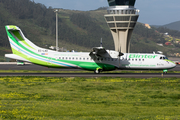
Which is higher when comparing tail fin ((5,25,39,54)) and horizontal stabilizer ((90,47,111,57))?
tail fin ((5,25,39,54))

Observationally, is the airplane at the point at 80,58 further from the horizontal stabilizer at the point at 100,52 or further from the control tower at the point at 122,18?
the control tower at the point at 122,18

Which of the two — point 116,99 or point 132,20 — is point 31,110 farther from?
point 132,20

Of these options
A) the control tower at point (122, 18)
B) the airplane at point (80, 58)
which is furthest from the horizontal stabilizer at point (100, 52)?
the control tower at point (122, 18)

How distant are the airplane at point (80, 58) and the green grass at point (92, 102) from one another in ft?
40.1

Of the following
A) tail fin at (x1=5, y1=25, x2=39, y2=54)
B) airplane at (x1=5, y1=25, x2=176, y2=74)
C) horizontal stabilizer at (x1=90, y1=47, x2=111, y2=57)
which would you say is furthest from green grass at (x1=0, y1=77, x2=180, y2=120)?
tail fin at (x1=5, y1=25, x2=39, y2=54)

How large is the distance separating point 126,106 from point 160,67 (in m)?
23.0

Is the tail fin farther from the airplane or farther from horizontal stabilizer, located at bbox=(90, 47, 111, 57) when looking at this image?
horizontal stabilizer, located at bbox=(90, 47, 111, 57)

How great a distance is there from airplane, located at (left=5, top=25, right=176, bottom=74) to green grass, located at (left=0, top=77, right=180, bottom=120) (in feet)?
40.1

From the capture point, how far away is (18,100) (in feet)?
55.2

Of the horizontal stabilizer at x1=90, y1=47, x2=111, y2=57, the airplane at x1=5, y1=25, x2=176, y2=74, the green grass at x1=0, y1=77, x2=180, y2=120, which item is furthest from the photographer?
the airplane at x1=5, y1=25, x2=176, y2=74

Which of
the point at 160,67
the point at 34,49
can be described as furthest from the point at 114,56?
the point at 34,49

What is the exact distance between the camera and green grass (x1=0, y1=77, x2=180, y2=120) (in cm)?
1279

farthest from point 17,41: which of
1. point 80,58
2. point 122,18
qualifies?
point 122,18

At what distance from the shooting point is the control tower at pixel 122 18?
7325 cm
